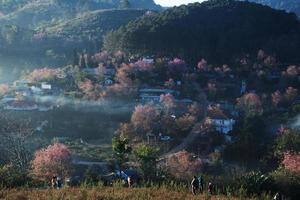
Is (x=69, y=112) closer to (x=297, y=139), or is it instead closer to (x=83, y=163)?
(x=83, y=163)

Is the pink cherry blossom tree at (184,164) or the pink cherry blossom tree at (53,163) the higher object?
the pink cherry blossom tree at (53,163)

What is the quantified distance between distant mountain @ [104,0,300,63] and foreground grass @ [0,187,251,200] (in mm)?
45969

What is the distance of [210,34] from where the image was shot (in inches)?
2440

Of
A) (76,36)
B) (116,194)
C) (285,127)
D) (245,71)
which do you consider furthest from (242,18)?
(116,194)

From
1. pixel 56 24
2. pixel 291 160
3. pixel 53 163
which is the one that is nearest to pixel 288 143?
pixel 291 160

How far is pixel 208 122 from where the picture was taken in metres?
39.3

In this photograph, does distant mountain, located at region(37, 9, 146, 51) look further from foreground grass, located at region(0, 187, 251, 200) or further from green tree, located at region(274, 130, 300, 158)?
foreground grass, located at region(0, 187, 251, 200)

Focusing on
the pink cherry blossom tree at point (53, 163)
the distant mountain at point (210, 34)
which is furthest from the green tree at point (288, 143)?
the distant mountain at point (210, 34)

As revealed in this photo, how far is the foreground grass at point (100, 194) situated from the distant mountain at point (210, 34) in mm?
45969

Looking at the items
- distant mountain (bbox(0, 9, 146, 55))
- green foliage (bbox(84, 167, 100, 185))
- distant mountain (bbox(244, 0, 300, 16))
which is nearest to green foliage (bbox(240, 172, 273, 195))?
green foliage (bbox(84, 167, 100, 185))

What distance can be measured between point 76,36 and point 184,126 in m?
37.9

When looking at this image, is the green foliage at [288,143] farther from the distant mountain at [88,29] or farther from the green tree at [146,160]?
the distant mountain at [88,29]

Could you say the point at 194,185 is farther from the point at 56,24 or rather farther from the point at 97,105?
the point at 56,24

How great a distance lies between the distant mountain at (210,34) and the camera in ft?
194
